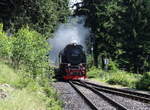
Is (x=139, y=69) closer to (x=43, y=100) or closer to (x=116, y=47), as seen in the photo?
(x=116, y=47)

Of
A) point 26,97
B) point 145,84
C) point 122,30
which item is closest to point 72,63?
point 145,84

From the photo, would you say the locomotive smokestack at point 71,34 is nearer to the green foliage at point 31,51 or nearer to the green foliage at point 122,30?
the green foliage at point 122,30

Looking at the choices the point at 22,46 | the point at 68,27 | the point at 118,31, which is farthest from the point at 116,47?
the point at 22,46

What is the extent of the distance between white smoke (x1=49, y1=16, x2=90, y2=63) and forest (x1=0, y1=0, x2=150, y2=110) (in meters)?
3.70

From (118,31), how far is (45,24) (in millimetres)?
22174

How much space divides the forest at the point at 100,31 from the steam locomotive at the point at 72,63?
9.60ft

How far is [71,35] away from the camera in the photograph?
3150 inches

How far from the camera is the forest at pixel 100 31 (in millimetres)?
27739

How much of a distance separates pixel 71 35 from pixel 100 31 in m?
15.9

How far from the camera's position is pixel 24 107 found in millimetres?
11930

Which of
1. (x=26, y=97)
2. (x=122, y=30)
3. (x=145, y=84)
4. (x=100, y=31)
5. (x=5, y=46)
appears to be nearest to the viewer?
(x=26, y=97)

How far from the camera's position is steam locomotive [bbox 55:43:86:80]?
131ft

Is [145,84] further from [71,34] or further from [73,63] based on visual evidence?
[71,34]

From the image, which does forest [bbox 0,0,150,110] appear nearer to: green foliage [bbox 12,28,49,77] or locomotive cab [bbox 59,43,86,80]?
green foliage [bbox 12,28,49,77]
